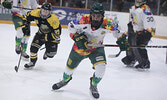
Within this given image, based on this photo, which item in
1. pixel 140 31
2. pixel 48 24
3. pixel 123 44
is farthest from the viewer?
pixel 140 31

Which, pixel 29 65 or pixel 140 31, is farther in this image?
pixel 140 31

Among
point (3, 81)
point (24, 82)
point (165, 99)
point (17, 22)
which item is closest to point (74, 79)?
point (24, 82)

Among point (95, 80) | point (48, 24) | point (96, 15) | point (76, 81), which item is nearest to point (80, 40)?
point (96, 15)

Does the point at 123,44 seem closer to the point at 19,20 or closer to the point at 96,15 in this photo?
the point at 96,15

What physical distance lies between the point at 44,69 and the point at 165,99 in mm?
1863

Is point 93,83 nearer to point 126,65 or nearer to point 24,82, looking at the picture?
point 24,82

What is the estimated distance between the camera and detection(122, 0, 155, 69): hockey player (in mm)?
3992

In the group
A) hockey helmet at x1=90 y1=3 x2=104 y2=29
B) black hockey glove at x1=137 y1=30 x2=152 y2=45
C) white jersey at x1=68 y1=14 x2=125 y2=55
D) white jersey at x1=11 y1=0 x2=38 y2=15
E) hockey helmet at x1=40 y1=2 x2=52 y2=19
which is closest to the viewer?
hockey helmet at x1=90 y1=3 x2=104 y2=29

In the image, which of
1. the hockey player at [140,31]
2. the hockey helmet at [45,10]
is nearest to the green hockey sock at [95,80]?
the hockey helmet at [45,10]

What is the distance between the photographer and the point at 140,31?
4.20 m

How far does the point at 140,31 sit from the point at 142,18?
0.81 ft

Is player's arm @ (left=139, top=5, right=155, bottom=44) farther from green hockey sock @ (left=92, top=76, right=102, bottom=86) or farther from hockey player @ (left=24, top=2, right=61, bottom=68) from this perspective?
green hockey sock @ (left=92, top=76, right=102, bottom=86)

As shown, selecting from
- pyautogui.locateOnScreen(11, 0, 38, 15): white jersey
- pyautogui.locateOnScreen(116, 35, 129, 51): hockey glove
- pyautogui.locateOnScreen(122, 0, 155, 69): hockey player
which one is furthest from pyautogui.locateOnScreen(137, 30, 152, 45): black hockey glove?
pyautogui.locateOnScreen(11, 0, 38, 15): white jersey

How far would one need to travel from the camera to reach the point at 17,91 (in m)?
2.81
